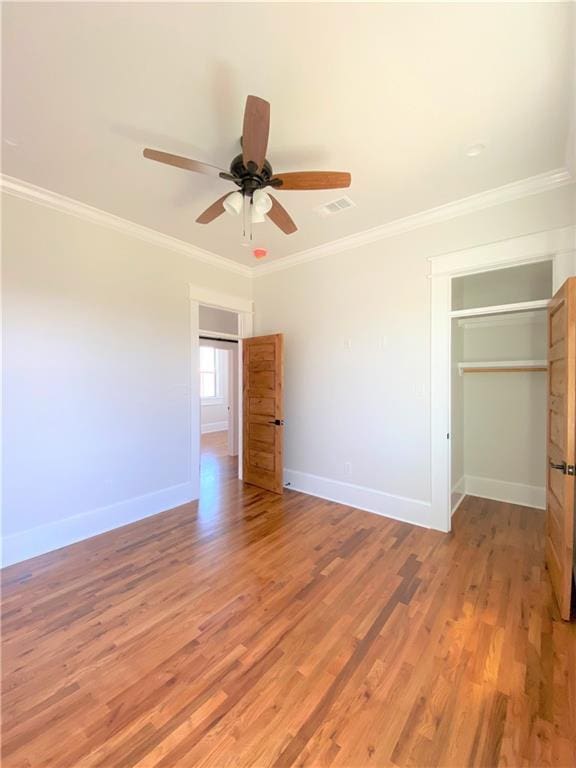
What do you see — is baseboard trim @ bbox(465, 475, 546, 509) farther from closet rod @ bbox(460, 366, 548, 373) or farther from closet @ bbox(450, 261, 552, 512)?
closet rod @ bbox(460, 366, 548, 373)

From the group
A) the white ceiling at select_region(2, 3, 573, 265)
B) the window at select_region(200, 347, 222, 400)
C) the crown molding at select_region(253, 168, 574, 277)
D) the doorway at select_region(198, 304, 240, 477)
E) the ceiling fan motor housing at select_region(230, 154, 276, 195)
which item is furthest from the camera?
the window at select_region(200, 347, 222, 400)

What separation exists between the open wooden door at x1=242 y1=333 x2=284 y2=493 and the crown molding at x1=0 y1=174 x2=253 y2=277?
3.94 feet

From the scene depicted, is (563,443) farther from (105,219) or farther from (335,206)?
(105,219)

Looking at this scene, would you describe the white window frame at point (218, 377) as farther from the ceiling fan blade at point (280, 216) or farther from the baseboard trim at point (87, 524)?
the ceiling fan blade at point (280, 216)

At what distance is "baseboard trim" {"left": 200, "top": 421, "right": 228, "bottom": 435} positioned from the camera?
859 cm

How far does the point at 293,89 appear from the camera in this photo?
68.4 inches

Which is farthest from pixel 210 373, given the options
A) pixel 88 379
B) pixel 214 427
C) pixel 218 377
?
pixel 88 379

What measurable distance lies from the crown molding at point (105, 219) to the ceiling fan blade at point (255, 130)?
195 cm

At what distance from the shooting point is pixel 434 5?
53.9 inches

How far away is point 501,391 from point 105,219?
15.9ft

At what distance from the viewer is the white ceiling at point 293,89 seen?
1425 mm

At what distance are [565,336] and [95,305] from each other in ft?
12.4

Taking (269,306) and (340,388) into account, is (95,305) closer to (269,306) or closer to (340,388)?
(269,306)

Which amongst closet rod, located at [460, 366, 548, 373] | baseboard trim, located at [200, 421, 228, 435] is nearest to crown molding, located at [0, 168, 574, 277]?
closet rod, located at [460, 366, 548, 373]
